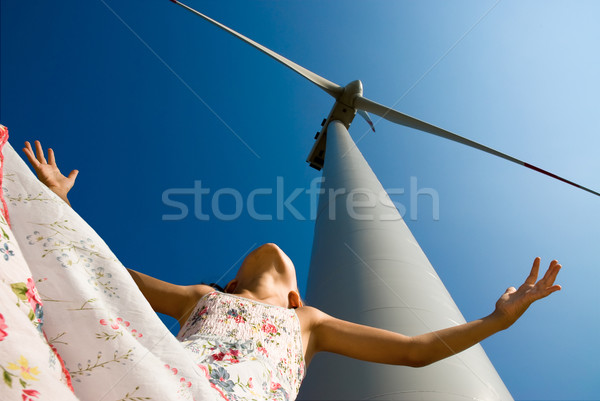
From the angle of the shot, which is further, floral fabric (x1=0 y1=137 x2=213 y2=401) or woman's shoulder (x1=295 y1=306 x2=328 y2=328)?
woman's shoulder (x1=295 y1=306 x2=328 y2=328)

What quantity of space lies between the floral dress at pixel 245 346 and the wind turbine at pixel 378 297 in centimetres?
75

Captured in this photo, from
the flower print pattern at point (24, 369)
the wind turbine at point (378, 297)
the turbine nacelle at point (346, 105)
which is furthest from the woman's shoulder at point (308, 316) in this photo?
the turbine nacelle at point (346, 105)

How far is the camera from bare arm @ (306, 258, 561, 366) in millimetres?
2234

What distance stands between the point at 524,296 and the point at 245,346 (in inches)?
61.8

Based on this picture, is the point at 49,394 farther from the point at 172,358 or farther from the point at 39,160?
the point at 39,160

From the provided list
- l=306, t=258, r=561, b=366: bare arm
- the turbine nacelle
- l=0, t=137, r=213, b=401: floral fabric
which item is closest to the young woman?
l=306, t=258, r=561, b=366: bare arm

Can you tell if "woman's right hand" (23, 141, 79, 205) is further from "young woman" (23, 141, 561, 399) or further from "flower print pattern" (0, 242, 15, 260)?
"flower print pattern" (0, 242, 15, 260)

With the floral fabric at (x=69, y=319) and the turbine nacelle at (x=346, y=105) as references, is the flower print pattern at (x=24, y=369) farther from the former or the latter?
the turbine nacelle at (x=346, y=105)

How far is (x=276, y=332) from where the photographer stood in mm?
2186

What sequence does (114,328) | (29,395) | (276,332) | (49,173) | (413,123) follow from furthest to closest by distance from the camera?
(413,123) < (49,173) < (276,332) < (114,328) < (29,395)

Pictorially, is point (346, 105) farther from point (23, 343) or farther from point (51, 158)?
point (23, 343)

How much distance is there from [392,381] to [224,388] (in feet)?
4.86

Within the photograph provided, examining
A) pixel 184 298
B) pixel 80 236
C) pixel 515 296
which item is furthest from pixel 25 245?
pixel 515 296

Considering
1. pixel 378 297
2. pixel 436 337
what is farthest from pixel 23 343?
pixel 378 297
